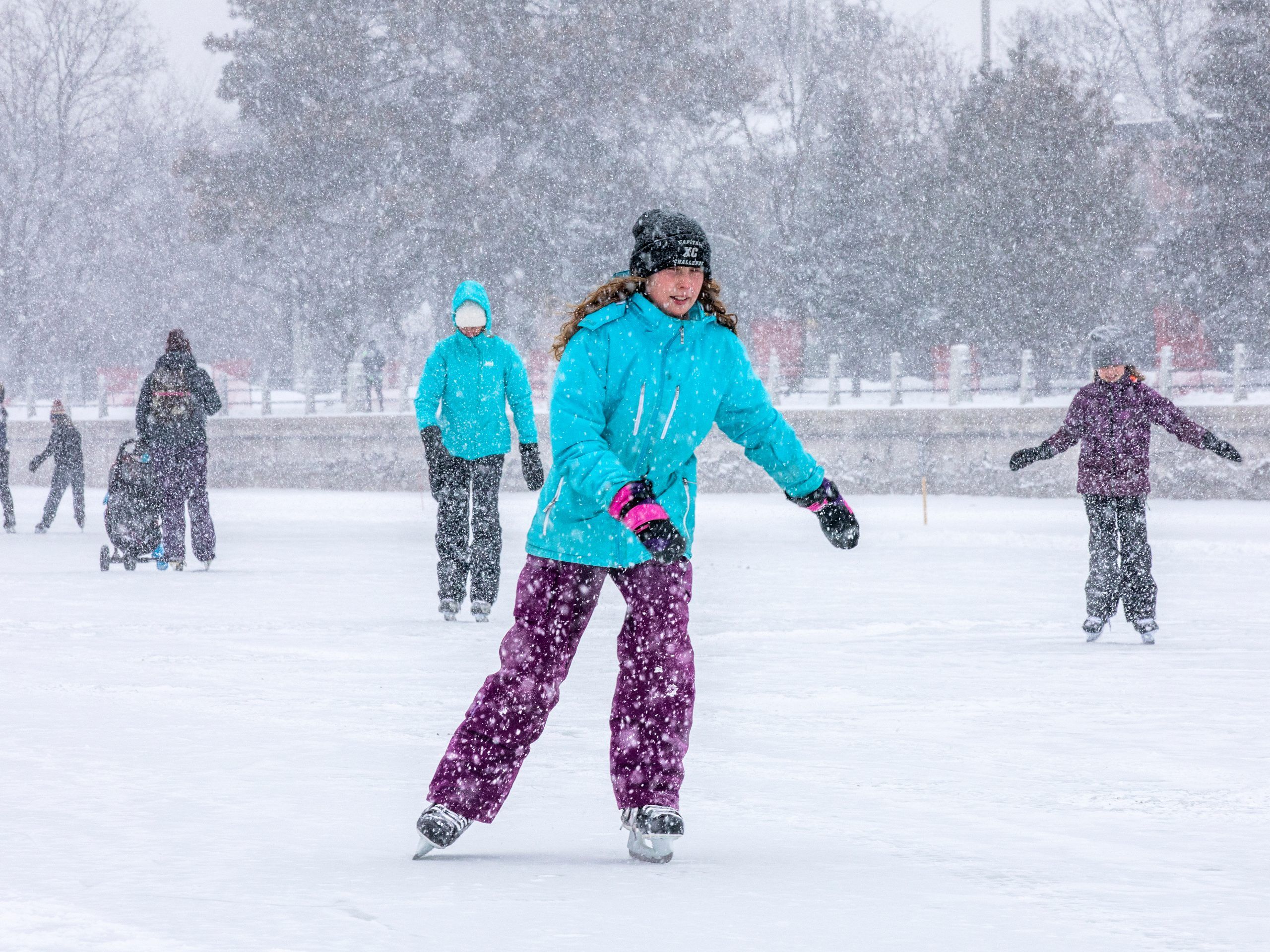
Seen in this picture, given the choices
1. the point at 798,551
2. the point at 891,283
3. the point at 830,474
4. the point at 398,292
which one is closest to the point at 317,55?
the point at 398,292

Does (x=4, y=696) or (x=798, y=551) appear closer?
(x=4, y=696)

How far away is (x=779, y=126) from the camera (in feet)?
143

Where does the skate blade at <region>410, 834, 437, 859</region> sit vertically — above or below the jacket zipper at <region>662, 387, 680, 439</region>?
below

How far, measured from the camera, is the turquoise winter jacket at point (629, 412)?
13.1 ft

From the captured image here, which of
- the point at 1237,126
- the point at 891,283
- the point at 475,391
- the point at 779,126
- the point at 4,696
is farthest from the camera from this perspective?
the point at 779,126

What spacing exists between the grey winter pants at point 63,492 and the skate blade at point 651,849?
16718 mm

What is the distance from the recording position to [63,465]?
20391 millimetres

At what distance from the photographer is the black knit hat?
4066mm

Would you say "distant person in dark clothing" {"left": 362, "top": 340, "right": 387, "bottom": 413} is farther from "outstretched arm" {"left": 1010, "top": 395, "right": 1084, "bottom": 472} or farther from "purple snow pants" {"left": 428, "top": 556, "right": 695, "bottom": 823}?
"purple snow pants" {"left": 428, "top": 556, "right": 695, "bottom": 823}

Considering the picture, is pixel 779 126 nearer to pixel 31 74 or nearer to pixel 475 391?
pixel 31 74

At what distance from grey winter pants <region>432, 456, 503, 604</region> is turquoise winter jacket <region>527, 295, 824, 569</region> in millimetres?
5108

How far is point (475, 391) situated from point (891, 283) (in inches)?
1104

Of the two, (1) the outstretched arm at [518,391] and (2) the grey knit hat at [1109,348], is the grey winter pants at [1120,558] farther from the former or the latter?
(1) the outstretched arm at [518,391]

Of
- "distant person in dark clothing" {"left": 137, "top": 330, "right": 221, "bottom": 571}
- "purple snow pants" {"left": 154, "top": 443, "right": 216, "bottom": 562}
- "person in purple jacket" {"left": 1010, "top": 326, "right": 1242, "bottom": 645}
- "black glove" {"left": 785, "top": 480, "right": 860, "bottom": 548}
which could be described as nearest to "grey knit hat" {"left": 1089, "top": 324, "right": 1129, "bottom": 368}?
"person in purple jacket" {"left": 1010, "top": 326, "right": 1242, "bottom": 645}
